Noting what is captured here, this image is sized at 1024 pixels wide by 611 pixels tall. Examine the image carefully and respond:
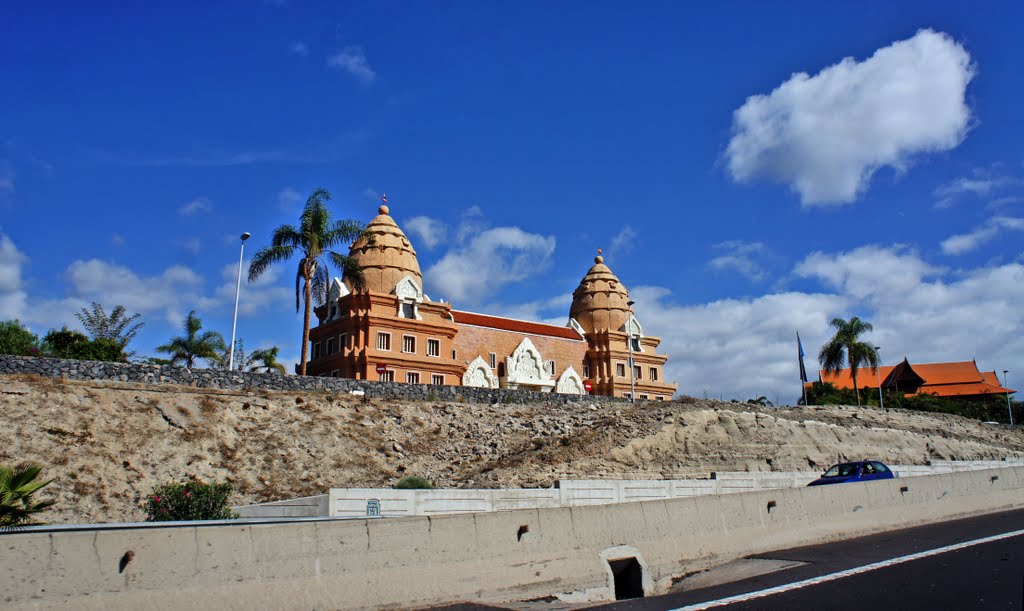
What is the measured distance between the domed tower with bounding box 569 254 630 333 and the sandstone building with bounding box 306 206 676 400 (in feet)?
0.34

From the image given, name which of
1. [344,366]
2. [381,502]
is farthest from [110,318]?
[381,502]

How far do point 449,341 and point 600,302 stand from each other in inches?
685

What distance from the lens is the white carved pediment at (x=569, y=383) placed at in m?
51.7

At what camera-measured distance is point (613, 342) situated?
57.1 metres

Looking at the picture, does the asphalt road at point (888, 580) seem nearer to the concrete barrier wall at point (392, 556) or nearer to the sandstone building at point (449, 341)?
the concrete barrier wall at point (392, 556)

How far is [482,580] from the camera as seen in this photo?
24.8 ft

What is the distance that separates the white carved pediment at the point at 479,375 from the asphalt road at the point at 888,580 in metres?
35.6

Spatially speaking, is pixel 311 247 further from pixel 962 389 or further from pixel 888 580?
pixel 962 389

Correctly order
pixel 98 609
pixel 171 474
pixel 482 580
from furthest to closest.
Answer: pixel 171 474, pixel 482 580, pixel 98 609

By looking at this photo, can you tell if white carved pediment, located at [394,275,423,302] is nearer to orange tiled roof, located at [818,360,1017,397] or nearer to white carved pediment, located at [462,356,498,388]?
white carved pediment, located at [462,356,498,388]

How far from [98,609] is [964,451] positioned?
49.1 metres

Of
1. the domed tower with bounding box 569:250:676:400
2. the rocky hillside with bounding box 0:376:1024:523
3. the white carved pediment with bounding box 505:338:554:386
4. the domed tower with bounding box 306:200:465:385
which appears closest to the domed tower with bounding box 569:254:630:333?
the domed tower with bounding box 569:250:676:400

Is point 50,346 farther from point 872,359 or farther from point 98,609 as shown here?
point 872,359

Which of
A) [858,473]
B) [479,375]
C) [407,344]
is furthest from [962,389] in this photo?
[858,473]
